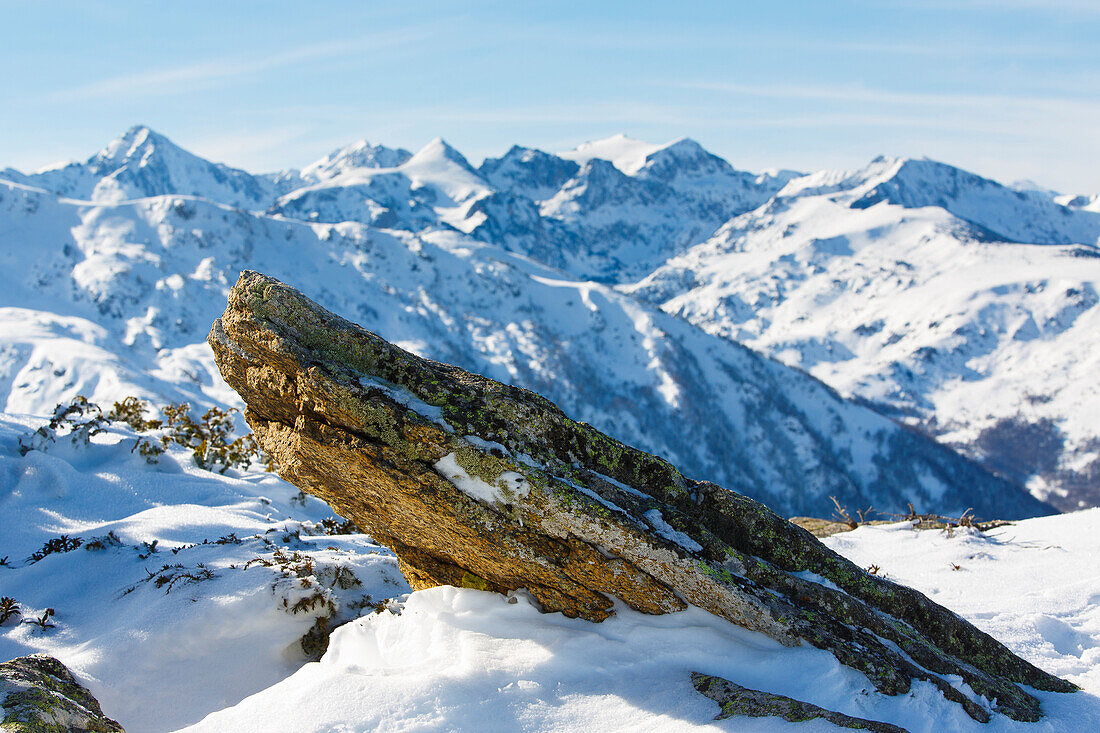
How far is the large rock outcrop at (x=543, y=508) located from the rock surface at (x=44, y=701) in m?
2.48

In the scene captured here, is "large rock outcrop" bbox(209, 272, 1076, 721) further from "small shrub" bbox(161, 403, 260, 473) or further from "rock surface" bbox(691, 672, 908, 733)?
"small shrub" bbox(161, 403, 260, 473)

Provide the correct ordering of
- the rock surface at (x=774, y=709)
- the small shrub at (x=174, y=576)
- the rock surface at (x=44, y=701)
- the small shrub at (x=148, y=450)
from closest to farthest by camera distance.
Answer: the rock surface at (x=44, y=701) < the rock surface at (x=774, y=709) < the small shrub at (x=174, y=576) < the small shrub at (x=148, y=450)

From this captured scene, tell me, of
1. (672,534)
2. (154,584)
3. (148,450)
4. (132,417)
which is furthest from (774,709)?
(132,417)

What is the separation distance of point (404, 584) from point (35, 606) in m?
4.39

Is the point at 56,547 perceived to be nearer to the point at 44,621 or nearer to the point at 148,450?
the point at 44,621

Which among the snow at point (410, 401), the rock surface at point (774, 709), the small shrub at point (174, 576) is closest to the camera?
the rock surface at point (774, 709)

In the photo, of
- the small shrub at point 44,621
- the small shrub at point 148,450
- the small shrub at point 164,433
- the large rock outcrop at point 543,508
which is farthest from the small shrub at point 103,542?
the large rock outcrop at point 543,508

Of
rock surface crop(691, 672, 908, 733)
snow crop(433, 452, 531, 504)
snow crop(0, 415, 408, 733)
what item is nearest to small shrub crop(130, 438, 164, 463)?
snow crop(0, 415, 408, 733)

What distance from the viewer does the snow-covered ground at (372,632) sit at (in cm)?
527

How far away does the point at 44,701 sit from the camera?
491cm

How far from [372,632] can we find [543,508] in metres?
2.25

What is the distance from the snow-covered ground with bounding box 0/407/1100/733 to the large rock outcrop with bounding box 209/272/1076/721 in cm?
30

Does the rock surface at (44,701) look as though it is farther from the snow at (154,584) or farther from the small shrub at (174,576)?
the small shrub at (174,576)

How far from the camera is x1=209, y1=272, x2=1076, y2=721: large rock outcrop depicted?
584 cm
